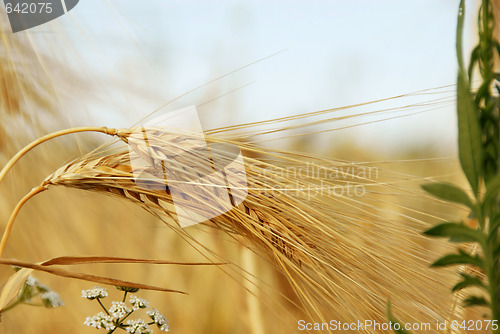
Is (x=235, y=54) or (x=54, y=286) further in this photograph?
(x=235, y=54)

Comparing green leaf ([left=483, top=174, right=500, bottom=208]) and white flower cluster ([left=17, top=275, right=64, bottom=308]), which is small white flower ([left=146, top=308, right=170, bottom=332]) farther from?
green leaf ([left=483, top=174, right=500, bottom=208])

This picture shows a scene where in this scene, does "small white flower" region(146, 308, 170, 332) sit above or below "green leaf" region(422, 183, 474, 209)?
below

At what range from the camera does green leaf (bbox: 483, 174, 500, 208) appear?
12 centimetres

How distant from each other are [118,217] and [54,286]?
20 cm

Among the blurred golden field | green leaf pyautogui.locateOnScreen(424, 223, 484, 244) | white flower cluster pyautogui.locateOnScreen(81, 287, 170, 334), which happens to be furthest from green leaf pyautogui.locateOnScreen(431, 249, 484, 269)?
white flower cluster pyautogui.locateOnScreen(81, 287, 170, 334)

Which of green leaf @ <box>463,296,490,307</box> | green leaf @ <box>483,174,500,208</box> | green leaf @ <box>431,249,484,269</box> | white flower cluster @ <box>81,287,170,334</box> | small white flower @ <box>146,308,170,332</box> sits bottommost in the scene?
small white flower @ <box>146,308,170,332</box>

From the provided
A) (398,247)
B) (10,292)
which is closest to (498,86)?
(398,247)

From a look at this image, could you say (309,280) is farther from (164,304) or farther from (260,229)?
(164,304)

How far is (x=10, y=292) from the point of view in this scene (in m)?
0.41

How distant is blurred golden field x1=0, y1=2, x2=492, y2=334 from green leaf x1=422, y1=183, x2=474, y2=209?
22cm

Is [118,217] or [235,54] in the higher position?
[235,54]

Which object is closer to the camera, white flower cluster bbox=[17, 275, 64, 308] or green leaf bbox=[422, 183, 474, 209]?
green leaf bbox=[422, 183, 474, 209]

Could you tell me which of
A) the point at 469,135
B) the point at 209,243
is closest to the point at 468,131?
the point at 469,135

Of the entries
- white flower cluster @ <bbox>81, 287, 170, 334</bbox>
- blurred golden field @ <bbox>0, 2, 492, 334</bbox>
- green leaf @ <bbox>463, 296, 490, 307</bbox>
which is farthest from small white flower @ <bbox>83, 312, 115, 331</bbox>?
green leaf @ <bbox>463, 296, 490, 307</bbox>
